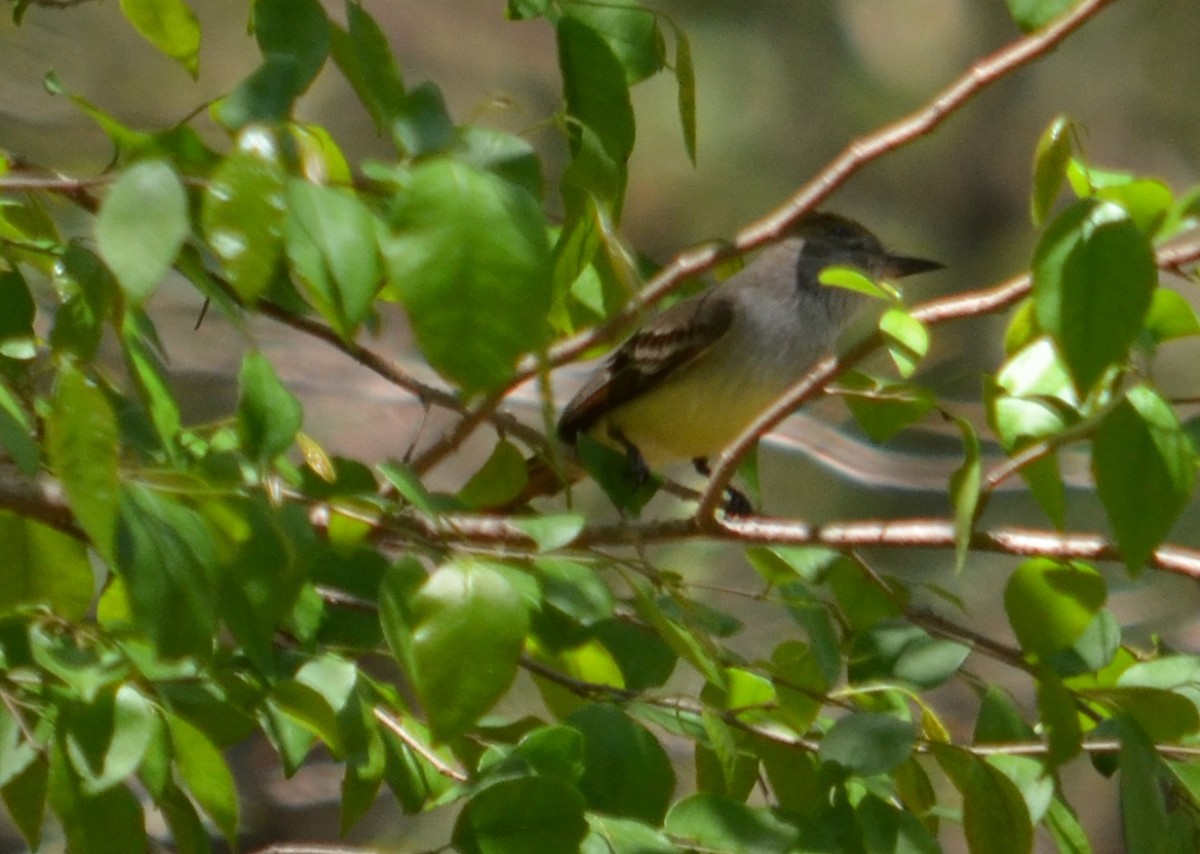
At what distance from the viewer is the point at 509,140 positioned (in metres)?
0.77

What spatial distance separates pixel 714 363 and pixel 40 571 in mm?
1647

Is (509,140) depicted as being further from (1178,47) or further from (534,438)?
(1178,47)

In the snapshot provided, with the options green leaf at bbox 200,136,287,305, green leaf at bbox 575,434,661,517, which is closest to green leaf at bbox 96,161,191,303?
green leaf at bbox 200,136,287,305

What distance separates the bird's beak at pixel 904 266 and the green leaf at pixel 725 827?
1703 mm

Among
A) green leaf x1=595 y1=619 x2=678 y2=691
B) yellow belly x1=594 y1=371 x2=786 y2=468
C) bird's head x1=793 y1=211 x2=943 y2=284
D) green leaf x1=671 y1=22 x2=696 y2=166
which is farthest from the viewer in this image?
bird's head x1=793 y1=211 x2=943 y2=284

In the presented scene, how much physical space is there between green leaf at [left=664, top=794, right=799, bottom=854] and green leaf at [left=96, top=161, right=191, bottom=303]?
0.53 meters

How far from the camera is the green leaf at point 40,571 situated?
3.16 ft

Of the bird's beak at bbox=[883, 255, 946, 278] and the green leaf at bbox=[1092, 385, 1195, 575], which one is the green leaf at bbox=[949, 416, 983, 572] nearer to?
the green leaf at bbox=[1092, 385, 1195, 575]

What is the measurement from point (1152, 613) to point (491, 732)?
3.74 m

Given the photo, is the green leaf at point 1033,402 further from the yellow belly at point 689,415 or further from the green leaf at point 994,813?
the yellow belly at point 689,415

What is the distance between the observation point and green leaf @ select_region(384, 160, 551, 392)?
24.8 inches

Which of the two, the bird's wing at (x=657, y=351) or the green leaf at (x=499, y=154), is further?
the bird's wing at (x=657, y=351)

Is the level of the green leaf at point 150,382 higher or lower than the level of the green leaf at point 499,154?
lower

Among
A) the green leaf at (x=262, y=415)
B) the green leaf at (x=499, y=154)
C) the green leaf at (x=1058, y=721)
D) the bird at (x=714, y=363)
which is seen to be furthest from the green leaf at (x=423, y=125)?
the bird at (x=714, y=363)
